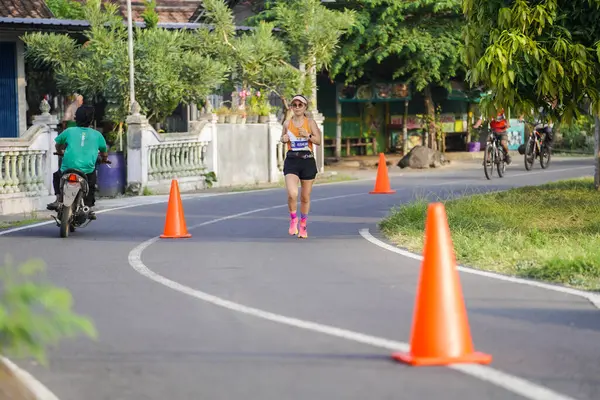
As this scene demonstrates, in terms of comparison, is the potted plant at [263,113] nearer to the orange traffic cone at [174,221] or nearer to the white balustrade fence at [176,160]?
the white balustrade fence at [176,160]

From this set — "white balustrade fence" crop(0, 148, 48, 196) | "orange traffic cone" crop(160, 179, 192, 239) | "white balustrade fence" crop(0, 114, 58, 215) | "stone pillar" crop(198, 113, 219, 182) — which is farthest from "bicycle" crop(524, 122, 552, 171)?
"orange traffic cone" crop(160, 179, 192, 239)

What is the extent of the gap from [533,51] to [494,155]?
546 inches

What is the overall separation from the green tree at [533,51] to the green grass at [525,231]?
1465mm

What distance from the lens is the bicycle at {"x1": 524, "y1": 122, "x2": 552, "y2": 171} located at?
33344 millimetres

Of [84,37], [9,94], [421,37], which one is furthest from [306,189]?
[421,37]

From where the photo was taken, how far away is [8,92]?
27406 mm

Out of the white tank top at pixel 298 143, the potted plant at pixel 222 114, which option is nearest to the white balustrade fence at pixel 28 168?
the white tank top at pixel 298 143

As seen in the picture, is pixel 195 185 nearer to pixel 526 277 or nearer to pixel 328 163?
pixel 328 163

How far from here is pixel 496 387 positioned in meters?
6.95

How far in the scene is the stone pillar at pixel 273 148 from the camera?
1199 inches

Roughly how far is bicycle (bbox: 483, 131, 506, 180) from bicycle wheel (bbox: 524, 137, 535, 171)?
125 inches

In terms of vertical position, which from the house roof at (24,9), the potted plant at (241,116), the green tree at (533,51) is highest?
the house roof at (24,9)

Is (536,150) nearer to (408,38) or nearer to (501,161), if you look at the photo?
(501,161)

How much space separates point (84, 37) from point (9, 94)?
362cm
